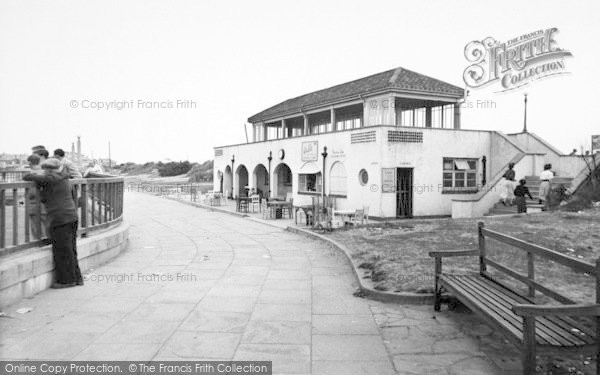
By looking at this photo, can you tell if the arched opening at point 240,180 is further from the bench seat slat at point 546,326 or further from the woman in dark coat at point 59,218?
the bench seat slat at point 546,326

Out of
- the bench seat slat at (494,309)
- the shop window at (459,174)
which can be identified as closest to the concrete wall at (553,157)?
the shop window at (459,174)

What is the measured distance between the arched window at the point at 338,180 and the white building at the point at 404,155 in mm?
46

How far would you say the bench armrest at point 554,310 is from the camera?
3.51 m

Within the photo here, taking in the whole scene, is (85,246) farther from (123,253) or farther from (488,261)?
(488,261)

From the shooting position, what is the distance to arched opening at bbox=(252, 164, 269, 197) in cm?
3117

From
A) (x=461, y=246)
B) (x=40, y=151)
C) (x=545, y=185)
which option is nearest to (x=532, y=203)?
(x=545, y=185)

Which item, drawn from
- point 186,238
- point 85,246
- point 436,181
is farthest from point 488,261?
Result: point 436,181

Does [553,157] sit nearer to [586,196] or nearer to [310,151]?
[586,196]

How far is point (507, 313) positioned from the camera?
4.32 meters

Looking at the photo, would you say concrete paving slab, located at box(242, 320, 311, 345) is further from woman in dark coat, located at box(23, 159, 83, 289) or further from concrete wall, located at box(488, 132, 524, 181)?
concrete wall, located at box(488, 132, 524, 181)

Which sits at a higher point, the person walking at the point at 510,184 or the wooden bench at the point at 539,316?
the person walking at the point at 510,184

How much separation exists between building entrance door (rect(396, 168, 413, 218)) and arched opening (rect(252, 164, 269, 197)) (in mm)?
12280

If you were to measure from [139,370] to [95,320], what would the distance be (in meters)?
1.63

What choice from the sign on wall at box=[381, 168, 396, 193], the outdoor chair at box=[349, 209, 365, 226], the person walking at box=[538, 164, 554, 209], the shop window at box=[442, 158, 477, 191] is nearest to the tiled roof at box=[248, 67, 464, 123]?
the shop window at box=[442, 158, 477, 191]
